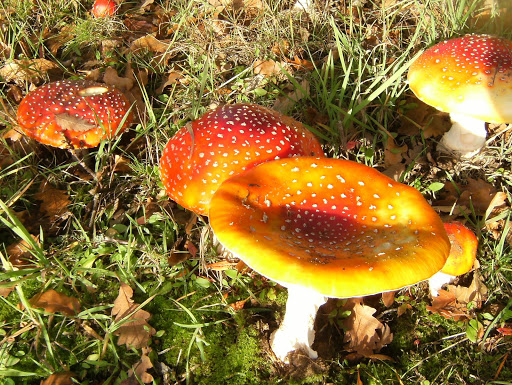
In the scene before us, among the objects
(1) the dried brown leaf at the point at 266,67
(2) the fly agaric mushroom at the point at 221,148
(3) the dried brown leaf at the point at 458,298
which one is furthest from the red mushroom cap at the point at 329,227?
(1) the dried brown leaf at the point at 266,67

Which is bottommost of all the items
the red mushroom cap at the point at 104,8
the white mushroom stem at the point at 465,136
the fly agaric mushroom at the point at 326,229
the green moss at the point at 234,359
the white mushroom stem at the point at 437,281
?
the green moss at the point at 234,359

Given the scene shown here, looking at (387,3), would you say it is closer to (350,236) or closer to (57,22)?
(350,236)

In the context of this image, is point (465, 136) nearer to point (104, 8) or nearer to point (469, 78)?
point (469, 78)

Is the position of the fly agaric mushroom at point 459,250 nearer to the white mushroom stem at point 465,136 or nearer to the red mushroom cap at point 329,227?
the red mushroom cap at point 329,227

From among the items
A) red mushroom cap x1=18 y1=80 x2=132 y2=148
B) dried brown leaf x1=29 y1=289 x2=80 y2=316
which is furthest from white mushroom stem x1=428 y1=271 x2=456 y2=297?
red mushroom cap x1=18 y1=80 x2=132 y2=148

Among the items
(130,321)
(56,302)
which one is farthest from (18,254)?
(130,321)

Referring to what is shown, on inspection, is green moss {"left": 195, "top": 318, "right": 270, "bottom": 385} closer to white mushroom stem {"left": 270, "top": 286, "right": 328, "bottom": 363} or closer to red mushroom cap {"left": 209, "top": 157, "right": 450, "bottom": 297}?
white mushroom stem {"left": 270, "top": 286, "right": 328, "bottom": 363}

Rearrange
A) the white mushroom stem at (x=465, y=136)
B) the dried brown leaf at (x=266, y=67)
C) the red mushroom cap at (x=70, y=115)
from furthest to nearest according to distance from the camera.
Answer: the dried brown leaf at (x=266, y=67)
the white mushroom stem at (x=465, y=136)
the red mushroom cap at (x=70, y=115)

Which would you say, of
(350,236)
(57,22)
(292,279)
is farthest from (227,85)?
(292,279)
